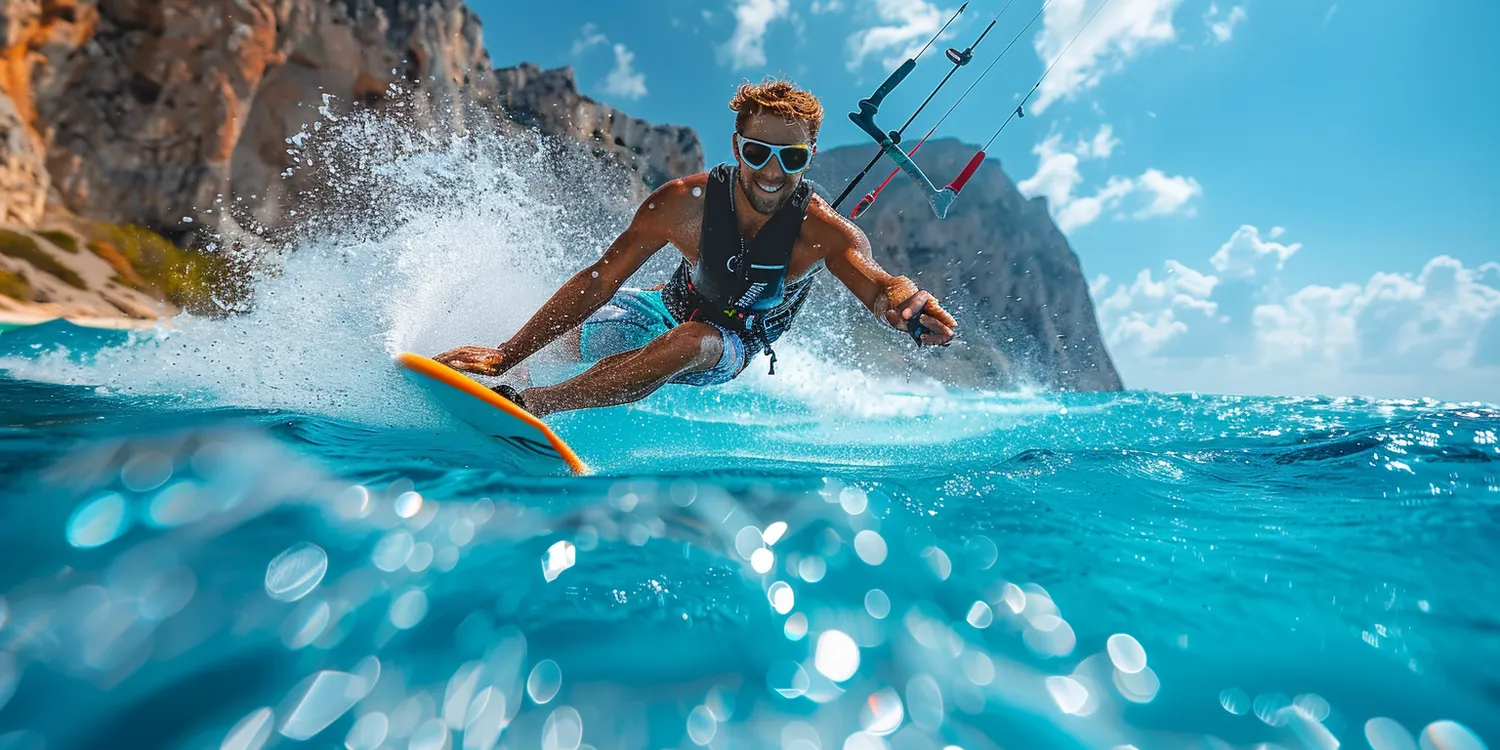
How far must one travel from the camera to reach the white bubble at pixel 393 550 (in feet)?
4.33

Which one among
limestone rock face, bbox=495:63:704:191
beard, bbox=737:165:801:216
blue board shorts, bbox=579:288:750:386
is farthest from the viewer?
limestone rock face, bbox=495:63:704:191

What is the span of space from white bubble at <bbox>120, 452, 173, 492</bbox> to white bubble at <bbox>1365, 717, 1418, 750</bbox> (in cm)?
250

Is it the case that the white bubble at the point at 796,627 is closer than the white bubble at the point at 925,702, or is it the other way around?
the white bubble at the point at 925,702

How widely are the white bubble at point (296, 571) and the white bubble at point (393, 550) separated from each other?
0.31 feet

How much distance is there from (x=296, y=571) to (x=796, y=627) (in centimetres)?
100

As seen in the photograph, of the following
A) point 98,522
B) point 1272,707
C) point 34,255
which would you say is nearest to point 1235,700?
point 1272,707

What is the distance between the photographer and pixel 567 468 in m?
2.46

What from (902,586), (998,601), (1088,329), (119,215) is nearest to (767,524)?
(902,586)

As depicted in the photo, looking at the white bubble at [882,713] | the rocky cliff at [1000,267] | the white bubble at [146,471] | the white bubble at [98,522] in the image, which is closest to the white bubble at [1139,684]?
the white bubble at [882,713]

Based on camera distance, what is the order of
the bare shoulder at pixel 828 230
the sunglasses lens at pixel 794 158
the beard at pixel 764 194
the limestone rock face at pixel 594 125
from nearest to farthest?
the sunglasses lens at pixel 794 158, the beard at pixel 764 194, the bare shoulder at pixel 828 230, the limestone rock face at pixel 594 125

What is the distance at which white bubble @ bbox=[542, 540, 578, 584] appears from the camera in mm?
1341

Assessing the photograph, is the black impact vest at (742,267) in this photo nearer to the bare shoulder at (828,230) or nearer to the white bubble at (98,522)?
the bare shoulder at (828,230)

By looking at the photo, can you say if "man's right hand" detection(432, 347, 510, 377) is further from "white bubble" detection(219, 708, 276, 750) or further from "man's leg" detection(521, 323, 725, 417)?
"white bubble" detection(219, 708, 276, 750)

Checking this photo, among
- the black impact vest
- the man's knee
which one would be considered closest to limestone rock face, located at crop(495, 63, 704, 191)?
the black impact vest
